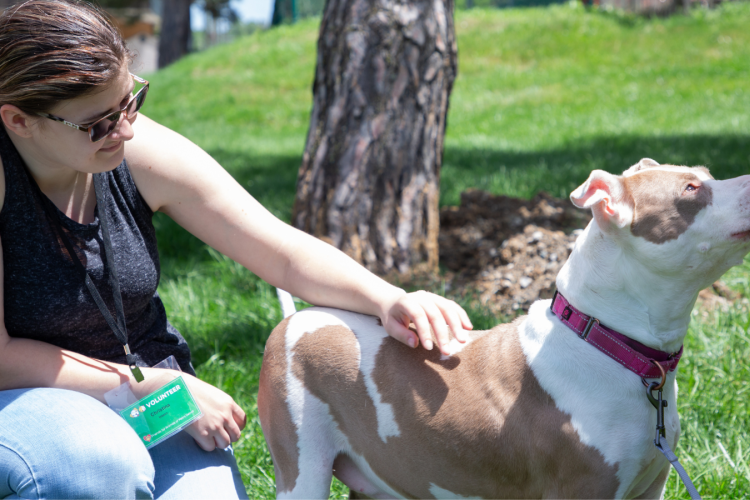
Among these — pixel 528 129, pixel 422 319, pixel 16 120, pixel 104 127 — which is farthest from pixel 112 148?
pixel 528 129

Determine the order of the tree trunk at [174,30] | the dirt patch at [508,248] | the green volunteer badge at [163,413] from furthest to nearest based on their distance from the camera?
the tree trunk at [174,30] → the dirt patch at [508,248] → the green volunteer badge at [163,413]

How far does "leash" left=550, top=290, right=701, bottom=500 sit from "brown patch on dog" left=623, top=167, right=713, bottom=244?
254 mm

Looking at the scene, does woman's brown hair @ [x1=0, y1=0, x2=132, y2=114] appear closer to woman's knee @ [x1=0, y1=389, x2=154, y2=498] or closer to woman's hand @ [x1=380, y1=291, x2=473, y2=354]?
woman's knee @ [x1=0, y1=389, x2=154, y2=498]

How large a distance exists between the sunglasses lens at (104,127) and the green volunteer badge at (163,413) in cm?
71

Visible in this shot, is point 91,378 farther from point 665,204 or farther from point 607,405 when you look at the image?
point 665,204

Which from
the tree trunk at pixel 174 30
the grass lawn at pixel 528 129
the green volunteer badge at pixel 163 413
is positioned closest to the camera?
the green volunteer badge at pixel 163 413

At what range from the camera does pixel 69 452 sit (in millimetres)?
1651

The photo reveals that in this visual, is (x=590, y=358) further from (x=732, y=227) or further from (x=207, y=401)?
(x=207, y=401)

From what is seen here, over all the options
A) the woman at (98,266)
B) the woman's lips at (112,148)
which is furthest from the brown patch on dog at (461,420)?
the woman's lips at (112,148)

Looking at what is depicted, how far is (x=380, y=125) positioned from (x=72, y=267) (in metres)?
2.05

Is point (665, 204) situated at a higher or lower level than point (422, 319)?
higher

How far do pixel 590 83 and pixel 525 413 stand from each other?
34.4 ft

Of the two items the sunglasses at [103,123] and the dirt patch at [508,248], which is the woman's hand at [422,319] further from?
the dirt patch at [508,248]

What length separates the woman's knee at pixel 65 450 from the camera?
1.63 m
